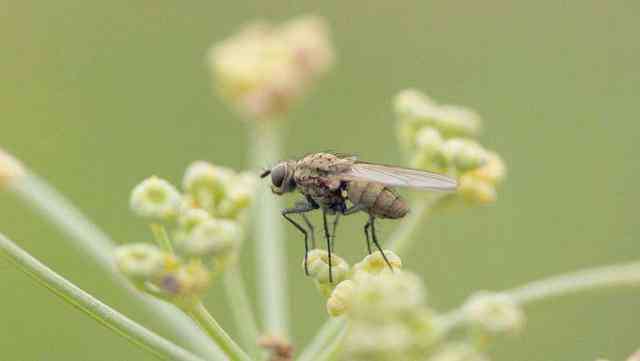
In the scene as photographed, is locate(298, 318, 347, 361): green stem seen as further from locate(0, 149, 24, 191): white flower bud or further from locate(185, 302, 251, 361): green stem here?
locate(0, 149, 24, 191): white flower bud

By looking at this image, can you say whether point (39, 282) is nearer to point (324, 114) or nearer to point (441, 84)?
point (324, 114)

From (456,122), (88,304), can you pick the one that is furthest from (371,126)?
(88,304)

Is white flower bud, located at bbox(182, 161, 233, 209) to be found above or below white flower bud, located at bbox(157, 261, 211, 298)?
above

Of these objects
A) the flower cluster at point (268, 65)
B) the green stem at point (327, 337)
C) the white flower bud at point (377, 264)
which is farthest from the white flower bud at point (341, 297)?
the flower cluster at point (268, 65)

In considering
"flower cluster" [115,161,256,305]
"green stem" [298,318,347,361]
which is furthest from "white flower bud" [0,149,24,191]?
"green stem" [298,318,347,361]

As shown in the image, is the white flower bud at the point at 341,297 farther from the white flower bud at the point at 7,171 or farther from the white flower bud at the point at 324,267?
the white flower bud at the point at 7,171

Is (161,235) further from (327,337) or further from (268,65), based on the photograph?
(268,65)

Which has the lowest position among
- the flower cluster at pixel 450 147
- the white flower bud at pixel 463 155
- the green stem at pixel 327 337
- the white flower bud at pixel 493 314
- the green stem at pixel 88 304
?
the green stem at pixel 88 304
